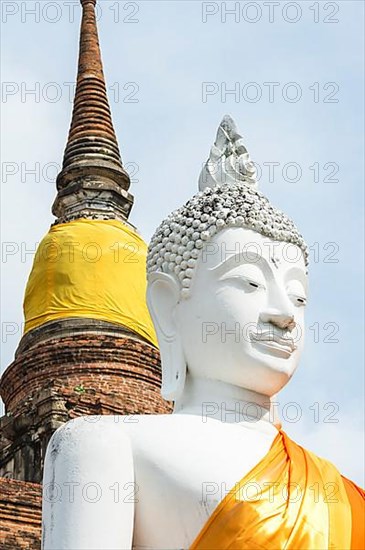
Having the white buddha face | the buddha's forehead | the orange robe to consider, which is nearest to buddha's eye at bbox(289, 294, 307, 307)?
the white buddha face

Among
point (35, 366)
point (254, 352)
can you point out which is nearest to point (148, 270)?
point (254, 352)

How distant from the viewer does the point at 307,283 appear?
19.8 feet

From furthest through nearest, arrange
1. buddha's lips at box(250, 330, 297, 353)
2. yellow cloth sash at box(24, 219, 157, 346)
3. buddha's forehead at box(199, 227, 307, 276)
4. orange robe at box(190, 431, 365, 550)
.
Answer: yellow cloth sash at box(24, 219, 157, 346)
buddha's forehead at box(199, 227, 307, 276)
buddha's lips at box(250, 330, 297, 353)
orange robe at box(190, 431, 365, 550)

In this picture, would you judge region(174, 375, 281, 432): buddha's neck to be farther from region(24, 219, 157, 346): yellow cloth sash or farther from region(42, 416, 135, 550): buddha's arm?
region(24, 219, 157, 346): yellow cloth sash

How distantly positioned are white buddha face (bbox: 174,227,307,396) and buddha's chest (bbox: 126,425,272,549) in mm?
406

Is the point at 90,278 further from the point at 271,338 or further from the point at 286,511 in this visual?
the point at 286,511

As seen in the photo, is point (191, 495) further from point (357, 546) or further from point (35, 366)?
point (35, 366)

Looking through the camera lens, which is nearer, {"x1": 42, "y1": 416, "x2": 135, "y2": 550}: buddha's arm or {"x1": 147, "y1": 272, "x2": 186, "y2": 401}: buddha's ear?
{"x1": 42, "y1": 416, "x2": 135, "y2": 550}: buddha's arm

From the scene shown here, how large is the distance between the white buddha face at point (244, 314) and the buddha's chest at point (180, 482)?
41 cm

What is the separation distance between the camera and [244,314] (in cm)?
570

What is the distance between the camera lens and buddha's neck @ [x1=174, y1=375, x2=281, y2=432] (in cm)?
572


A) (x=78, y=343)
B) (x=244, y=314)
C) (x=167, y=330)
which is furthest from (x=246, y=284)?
(x=78, y=343)

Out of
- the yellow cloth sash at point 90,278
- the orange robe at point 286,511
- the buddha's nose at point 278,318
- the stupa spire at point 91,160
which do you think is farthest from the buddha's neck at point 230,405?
the stupa spire at point 91,160

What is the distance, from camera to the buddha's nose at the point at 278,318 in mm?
5695
